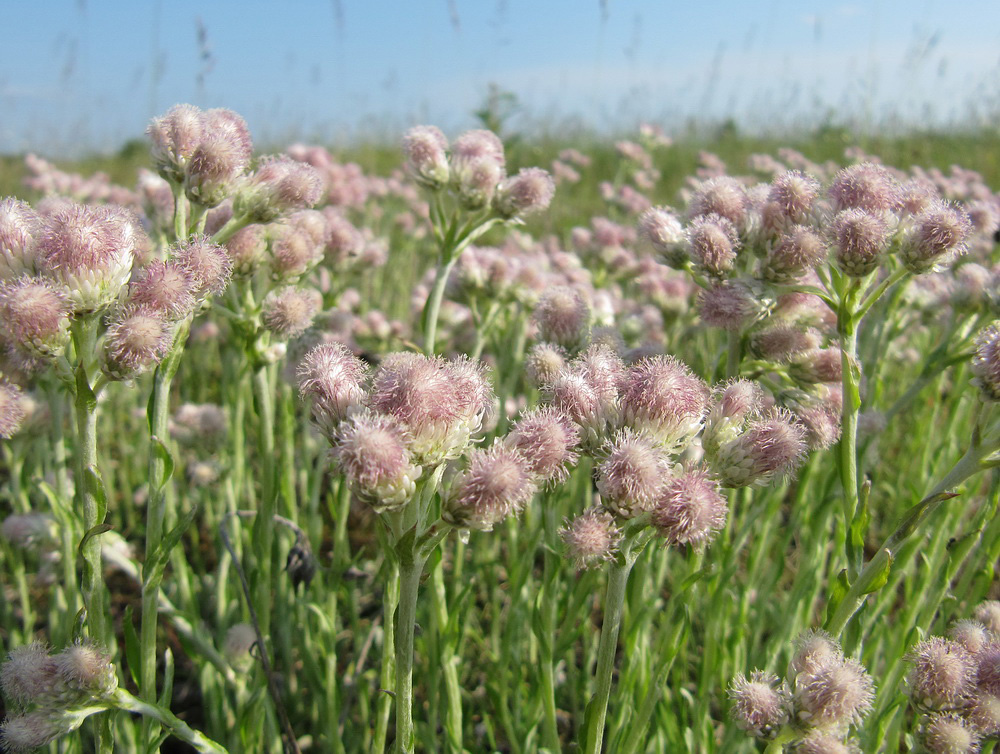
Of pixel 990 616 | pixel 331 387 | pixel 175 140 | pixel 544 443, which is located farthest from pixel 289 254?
pixel 990 616

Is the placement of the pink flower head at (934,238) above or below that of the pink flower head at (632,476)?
above

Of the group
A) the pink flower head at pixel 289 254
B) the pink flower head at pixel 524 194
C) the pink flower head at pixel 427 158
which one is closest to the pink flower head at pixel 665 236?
the pink flower head at pixel 524 194

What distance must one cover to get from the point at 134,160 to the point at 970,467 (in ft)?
38.1

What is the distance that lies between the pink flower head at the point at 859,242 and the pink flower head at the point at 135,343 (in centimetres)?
116

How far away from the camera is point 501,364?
2.61 m

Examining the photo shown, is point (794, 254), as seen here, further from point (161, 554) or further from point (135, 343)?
point (161, 554)

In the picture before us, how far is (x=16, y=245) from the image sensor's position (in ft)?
3.71

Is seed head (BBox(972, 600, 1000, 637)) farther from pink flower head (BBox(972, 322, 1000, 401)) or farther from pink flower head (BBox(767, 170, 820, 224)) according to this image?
pink flower head (BBox(767, 170, 820, 224))

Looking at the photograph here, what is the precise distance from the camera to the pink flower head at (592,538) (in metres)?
1.02

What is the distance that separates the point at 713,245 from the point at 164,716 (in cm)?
129

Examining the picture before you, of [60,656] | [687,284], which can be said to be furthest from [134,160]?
[60,656]

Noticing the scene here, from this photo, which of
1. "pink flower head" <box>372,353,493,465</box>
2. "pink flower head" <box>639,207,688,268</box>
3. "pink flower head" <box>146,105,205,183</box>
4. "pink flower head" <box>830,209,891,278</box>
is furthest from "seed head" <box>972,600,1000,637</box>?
"pink flower head" <box>146,105,205,183</box>

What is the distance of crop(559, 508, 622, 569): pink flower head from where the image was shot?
102cm

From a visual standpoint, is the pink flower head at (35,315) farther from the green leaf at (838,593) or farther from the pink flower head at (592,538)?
the green leaf at (838,593)
